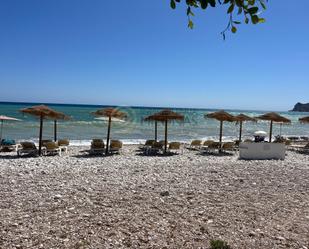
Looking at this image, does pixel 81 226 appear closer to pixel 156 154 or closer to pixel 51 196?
pixel 51 196

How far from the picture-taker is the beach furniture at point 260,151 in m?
14.0

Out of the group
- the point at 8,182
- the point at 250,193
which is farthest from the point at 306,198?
the point at 8,182

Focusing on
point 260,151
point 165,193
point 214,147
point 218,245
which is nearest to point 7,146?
point 214,147

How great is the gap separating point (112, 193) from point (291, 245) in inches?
143

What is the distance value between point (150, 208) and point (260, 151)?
30.9 ft

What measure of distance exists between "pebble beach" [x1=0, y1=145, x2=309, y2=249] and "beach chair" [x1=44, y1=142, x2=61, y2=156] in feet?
12.4

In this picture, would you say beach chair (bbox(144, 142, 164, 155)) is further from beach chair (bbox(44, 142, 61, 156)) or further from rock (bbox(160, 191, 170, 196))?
rock (bbox(160, 191, 170, 196))

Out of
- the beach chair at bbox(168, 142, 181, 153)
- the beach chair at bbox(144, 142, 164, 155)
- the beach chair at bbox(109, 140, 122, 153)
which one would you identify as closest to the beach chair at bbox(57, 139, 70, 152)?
the beach chair at bbox(109, 140, 122, 153)

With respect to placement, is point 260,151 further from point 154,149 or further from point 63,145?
point 63,145

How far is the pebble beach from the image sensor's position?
446 cm

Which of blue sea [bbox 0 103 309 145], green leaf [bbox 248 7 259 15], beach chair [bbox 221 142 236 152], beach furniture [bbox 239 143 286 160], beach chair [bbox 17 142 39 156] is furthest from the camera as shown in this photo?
blue sea [bbox 0 103 309 145]

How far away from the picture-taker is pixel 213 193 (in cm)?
716

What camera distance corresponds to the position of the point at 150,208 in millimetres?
5875

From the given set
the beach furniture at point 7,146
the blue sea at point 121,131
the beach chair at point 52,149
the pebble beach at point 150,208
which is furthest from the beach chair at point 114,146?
the pebble beach at point 150,208
